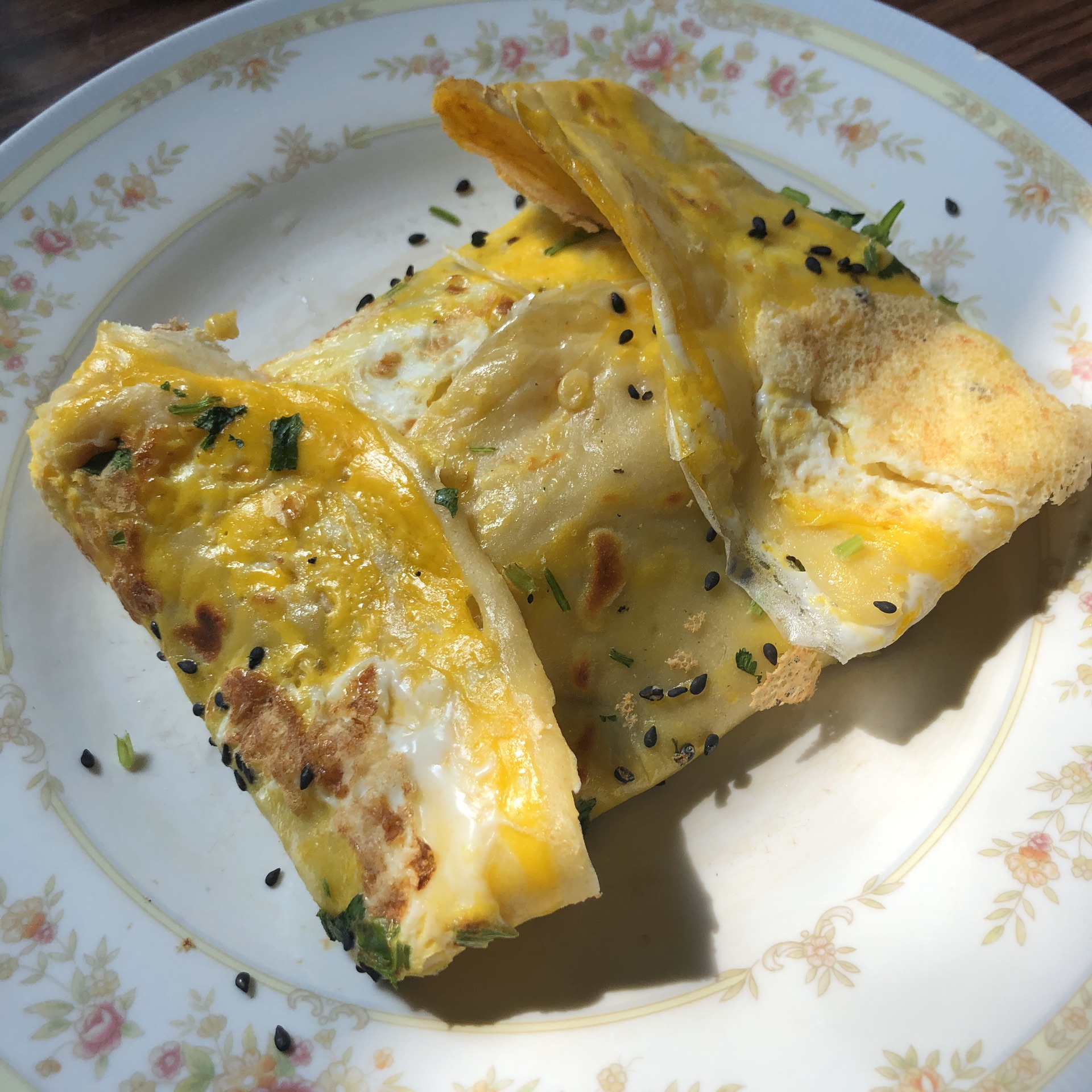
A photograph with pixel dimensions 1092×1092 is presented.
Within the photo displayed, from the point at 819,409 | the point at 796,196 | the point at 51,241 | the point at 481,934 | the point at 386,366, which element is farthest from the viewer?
the point at 51,241

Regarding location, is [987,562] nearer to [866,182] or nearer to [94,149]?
[866,182]

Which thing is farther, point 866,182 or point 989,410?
point 866,182

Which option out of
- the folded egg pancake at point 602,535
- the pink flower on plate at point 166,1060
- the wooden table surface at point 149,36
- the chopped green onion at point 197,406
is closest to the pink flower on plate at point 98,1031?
the pink flower on plate at point 166,1060

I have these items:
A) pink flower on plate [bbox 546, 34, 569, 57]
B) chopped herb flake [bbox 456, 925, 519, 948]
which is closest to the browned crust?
chopped herb flake [bbox 456, 925, 519, 948]

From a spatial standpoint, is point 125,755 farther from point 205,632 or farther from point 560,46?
point 560,46

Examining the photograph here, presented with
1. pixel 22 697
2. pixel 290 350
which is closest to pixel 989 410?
pixel 290 350

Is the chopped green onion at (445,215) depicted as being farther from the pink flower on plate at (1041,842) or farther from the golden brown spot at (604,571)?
the pink flower on plate at (1041,842)

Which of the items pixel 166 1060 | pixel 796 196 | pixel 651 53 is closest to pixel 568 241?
pixel 796 196
